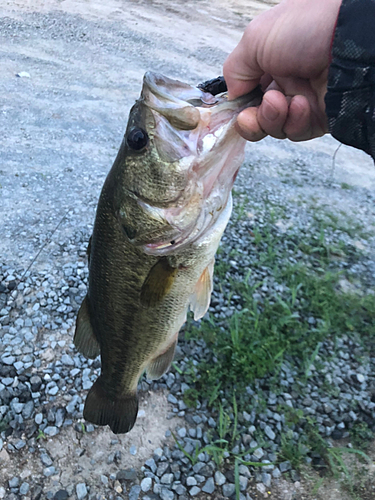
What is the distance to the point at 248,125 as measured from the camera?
155 cm

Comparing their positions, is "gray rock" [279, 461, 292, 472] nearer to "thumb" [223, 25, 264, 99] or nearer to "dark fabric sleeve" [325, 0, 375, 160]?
"dark fabric sleeve" [325, 0, 375, 160]

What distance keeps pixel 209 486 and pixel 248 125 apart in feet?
7.04

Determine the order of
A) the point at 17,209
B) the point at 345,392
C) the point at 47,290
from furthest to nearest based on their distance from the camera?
1. the point at 17,209
2. the point at 47,290
3. the point at 345,392

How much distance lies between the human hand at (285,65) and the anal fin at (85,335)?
1.09m

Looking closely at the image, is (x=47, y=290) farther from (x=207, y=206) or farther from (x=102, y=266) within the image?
(x=207, y=206)

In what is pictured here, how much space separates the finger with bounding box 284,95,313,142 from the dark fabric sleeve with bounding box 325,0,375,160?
0.09 m

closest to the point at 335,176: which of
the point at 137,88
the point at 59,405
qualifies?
the point at 137,88

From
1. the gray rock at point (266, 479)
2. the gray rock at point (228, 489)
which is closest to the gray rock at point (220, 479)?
the gray rock at point (228, 489)

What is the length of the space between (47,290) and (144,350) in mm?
1790

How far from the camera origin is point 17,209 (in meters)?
4.32

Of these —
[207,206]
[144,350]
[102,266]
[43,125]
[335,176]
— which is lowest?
[43,125]

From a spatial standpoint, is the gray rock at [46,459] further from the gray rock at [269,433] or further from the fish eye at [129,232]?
the fish eye at [129,232]

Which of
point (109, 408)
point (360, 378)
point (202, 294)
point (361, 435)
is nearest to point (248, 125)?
point (202, 294)

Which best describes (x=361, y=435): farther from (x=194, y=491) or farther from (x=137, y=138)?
(x=137, y=138)
